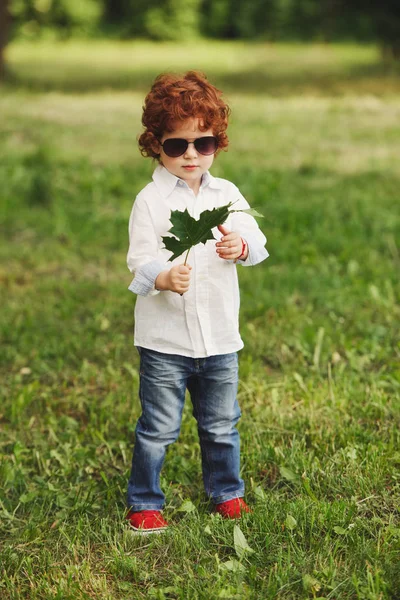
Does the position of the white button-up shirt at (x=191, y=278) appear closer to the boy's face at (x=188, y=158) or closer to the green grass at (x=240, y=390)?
the boy's face at (x=188, y=158)

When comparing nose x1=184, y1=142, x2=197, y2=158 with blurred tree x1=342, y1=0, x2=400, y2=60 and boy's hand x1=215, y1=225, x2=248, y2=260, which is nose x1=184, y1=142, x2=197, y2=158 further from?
blurred tree x1=342, y1=0, x2=400, y2=60

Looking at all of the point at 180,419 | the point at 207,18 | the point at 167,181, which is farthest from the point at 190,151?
the point at 207,18

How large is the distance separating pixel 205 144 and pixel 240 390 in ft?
5.06

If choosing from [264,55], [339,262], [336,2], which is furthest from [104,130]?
[336,2]

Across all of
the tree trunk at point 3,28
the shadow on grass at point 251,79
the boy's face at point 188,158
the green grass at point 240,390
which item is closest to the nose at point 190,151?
the boy's face at point 188,158

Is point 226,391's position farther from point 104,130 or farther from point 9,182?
point 104,130

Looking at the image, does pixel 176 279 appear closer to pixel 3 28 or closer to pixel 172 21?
pixel 3 28

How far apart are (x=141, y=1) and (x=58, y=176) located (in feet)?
108

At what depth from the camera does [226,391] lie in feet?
9.48

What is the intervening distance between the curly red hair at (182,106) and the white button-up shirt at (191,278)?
0.15 m

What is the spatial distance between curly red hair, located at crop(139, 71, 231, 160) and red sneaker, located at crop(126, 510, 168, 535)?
4.37ft

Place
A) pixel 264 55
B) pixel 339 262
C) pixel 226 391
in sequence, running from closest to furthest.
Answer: pixel 226 391 → pixel 339 262 → pixel 264 55

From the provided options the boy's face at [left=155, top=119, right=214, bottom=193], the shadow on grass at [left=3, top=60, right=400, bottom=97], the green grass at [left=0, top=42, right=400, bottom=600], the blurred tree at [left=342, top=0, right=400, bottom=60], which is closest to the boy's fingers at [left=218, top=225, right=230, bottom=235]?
the boy's face at [left=155, top=119, right=214, bottom=193]

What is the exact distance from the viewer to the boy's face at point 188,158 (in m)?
2.72
